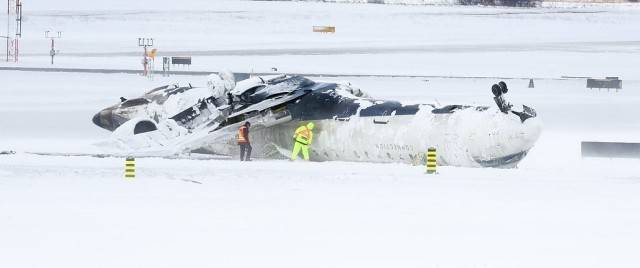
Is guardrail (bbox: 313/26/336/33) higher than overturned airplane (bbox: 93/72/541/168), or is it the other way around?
guardrail (bbox: 313/26/336/33)

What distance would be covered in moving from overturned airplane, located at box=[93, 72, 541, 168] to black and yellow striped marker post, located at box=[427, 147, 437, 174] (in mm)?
1074

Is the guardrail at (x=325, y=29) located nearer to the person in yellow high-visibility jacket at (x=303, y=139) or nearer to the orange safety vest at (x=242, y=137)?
the orange safety vest at (x=242, y=137)

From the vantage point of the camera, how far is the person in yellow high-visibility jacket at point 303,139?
117ft

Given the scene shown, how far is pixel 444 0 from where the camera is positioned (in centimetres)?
14750

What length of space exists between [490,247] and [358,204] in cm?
610

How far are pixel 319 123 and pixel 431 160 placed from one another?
15.8 feet

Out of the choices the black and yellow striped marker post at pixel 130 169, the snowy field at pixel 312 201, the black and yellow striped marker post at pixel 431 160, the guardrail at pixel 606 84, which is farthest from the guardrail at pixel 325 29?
the black and yellow striped marker post at pixel 130 169

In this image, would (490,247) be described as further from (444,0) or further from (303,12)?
(444,0)

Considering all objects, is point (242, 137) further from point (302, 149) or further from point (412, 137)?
point (412, 137)

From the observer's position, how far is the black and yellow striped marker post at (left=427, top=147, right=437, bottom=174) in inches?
1264

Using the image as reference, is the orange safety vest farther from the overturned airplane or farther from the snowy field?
the snowy field

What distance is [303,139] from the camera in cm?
3569

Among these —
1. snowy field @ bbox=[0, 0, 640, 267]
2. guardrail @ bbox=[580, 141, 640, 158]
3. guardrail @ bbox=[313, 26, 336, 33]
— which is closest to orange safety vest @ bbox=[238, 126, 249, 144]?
snowy field @ bbox=[0, 0, 640, 267]

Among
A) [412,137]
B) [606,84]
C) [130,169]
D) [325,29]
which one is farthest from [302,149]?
[325,29]
